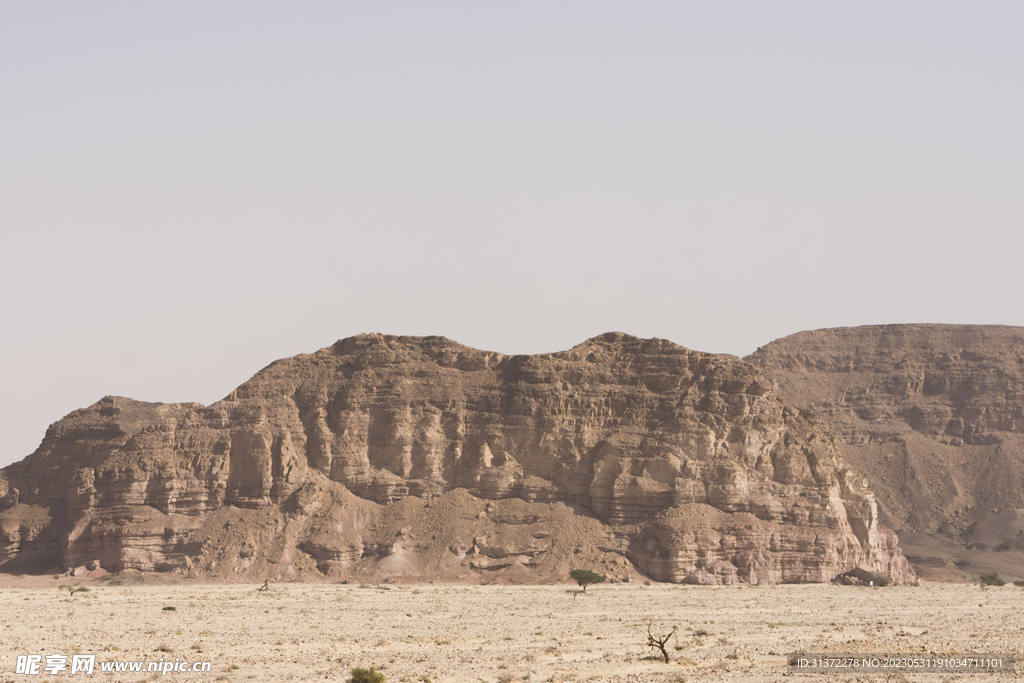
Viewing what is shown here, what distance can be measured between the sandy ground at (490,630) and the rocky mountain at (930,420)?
6647cm

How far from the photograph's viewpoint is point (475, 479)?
3895 inches

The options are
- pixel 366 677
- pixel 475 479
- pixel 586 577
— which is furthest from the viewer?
pixel 475 479

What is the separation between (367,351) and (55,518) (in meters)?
29.6

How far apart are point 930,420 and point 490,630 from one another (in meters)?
136

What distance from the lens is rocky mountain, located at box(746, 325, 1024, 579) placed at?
146 m

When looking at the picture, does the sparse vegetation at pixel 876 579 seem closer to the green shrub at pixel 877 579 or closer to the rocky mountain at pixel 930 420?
the green shrub at pixel 877 579

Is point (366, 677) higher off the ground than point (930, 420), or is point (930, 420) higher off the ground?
point (930, 420)

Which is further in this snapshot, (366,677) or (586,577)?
(586,577)

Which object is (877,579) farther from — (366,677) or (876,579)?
(366,677)

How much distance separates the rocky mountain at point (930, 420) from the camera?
146m

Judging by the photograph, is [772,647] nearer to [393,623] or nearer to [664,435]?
[393,623]

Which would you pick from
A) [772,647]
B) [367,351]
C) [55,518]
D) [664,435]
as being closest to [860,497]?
[664,435]

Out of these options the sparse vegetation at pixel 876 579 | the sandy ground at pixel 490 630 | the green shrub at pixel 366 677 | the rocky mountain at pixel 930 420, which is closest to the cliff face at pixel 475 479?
the sparse vegetation at pixel 876 579

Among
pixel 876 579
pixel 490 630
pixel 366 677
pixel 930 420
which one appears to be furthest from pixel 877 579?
pixel 930 420
